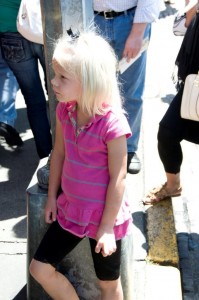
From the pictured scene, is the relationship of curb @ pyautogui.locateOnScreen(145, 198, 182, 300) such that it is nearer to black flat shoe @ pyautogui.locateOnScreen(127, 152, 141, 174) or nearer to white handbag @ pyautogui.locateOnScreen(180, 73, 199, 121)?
black flat shoe @ pyautogui.locateOnScreen(127, 152, 141, 174)

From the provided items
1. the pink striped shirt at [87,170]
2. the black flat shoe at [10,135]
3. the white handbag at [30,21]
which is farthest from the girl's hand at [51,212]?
the black flat shoe at [10,135]

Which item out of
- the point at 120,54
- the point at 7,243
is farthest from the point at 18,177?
the point at 120,54

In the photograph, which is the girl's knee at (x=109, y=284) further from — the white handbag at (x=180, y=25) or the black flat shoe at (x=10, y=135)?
the black flat shoe at (x=10, y=135)

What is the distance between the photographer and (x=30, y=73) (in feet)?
12.9

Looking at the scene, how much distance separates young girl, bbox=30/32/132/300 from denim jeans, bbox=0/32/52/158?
1.49m

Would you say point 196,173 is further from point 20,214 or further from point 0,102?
point 0,102

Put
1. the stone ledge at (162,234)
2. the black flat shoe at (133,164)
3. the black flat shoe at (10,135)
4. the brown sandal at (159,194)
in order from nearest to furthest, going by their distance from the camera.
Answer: the stone ledge at (162,234) < the brown sandal at (159,194) < the black flat shoe at (133,164) < the black flat shoe at (10,135)

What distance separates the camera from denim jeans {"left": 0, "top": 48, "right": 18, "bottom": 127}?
4.60 metres

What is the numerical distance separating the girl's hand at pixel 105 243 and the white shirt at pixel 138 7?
5.13 feet

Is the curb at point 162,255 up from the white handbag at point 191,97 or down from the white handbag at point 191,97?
down

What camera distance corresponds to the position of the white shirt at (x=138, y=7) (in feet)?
11.1

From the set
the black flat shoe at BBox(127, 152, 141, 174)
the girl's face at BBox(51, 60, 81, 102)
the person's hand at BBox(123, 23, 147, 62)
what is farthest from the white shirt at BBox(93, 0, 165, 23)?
the girl's face at BBox(51, 60, 81, 102)

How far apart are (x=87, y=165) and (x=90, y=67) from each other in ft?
1.30

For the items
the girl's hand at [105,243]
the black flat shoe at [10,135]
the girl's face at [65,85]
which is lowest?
the black flat shoe at [10,135]
